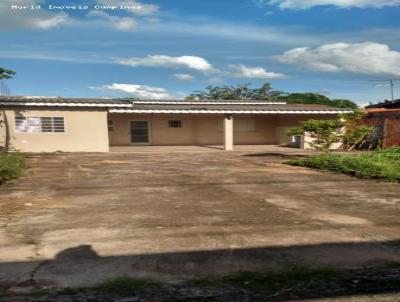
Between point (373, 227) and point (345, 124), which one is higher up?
point (345, 124)

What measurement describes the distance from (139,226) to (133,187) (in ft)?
15.1

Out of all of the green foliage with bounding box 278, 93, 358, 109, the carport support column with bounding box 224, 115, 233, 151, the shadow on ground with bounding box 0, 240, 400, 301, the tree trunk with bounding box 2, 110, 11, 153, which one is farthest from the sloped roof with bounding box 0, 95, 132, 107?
the green foliage with bounding box 278, 93, 358, 109

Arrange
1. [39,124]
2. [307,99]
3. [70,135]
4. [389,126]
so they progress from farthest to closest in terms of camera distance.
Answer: [307,99] < [389,126] < [70,135] < [39,124]

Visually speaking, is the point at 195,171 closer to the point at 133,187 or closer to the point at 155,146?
the point at 133,187

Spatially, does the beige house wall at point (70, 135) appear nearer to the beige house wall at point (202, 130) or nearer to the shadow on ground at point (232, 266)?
the beige house wall at point (202, 130)

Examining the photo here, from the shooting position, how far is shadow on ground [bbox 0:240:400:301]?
464cm

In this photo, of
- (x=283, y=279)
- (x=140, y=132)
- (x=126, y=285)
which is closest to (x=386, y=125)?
(x=140, y=132)

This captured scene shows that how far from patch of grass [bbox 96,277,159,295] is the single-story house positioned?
2130 centimetres

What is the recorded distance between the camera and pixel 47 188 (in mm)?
11367

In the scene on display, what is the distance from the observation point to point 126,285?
459cm

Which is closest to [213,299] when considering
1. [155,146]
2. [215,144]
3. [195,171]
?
[195,171]

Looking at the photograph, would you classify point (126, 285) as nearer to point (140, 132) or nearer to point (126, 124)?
point (126, 124)

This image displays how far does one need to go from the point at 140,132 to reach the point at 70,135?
721 centimetres

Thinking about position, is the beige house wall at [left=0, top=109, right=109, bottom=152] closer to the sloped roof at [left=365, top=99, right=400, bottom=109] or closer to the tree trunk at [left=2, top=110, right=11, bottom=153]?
the tree trunk at [left=2, top=110, right=11, bottom=153]
